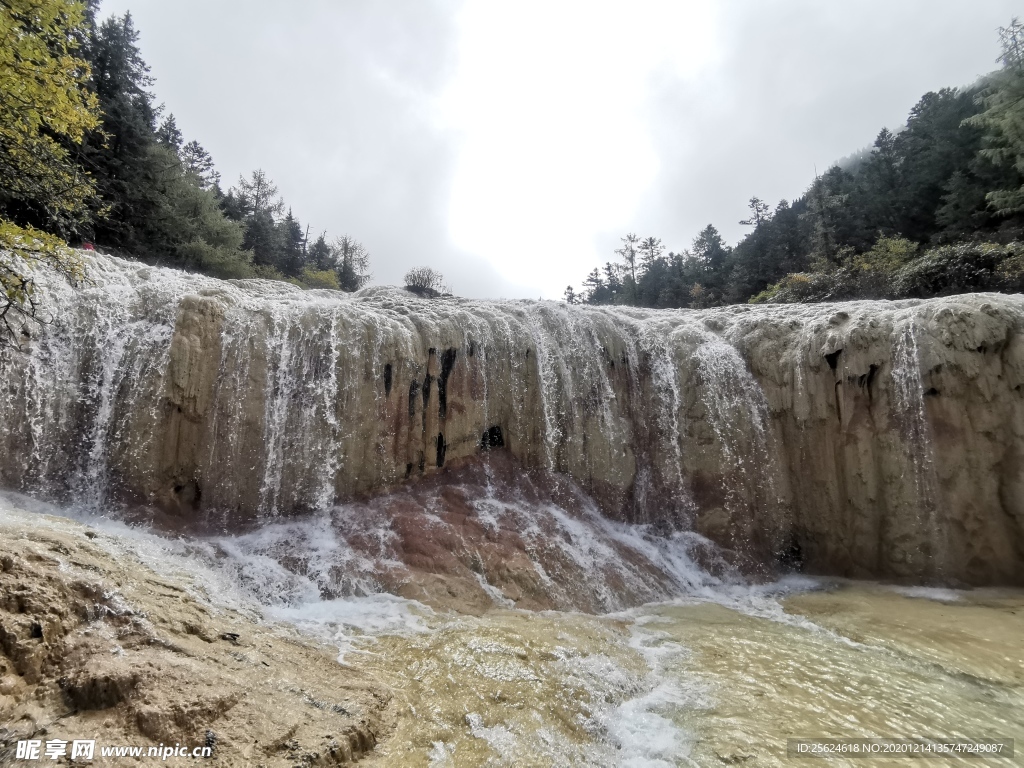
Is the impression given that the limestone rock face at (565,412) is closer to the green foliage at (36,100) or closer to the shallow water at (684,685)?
the shallow water at (684,685)

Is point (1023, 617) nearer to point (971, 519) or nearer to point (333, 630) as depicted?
point (971, 519)

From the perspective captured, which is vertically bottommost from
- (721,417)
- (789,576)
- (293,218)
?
(789,576)

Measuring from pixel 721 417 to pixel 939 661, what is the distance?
22.5 ft

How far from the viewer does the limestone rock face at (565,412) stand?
9.22 meters

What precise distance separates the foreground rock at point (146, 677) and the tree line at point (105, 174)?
372cm

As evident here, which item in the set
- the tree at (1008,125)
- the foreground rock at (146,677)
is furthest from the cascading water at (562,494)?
the tree at (1008,125)

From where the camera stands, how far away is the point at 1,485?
7980 mm

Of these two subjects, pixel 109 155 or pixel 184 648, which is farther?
pixel 109 155

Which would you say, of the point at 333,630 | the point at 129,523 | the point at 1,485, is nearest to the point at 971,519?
the point at 333,630

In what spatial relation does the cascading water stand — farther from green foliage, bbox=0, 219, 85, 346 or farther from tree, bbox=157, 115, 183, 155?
tree, bbox=157, 115, 183, 155

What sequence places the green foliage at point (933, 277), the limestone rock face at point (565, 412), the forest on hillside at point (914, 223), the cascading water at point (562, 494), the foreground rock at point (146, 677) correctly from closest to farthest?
1. the foreground rock at point (146, 677)
2. the cascading water at point (562, 494)
3. the limestone rock face at point (565, 412)
4. the green foliage at point (933, 277)
5. the forest on hillside at point (914, 223)

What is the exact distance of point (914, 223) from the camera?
30.9 m

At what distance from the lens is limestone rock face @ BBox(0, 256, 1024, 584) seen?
9219 millimetres

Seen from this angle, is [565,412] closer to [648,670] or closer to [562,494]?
[562,494]
